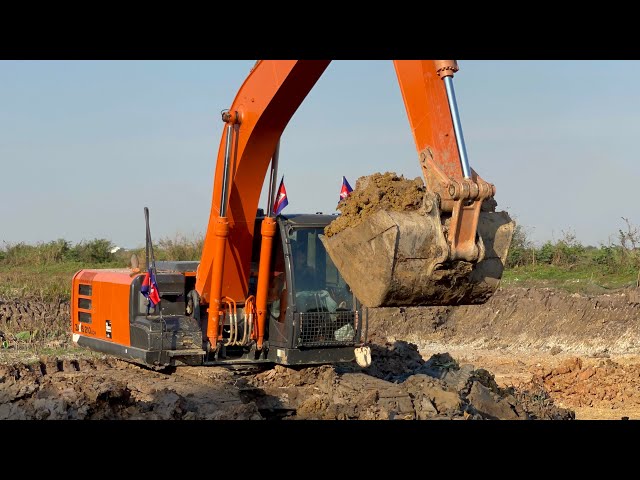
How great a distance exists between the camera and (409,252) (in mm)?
5332

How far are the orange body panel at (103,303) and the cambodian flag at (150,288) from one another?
27 cm

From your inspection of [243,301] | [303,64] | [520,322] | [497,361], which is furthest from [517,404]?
[520,322]

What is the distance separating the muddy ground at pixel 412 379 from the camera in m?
7.31

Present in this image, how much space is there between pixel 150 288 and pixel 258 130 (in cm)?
194

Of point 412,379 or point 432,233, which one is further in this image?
point 412,379

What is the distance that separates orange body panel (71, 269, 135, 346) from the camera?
870cm

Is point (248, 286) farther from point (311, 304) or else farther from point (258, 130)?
point (258, 130)

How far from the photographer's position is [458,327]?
17438 millimetres

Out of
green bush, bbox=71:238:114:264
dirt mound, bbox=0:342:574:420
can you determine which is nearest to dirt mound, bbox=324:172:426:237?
dirt mound, bbox=0:342:574:420

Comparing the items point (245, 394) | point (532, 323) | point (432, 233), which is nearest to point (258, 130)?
point (245, 394)

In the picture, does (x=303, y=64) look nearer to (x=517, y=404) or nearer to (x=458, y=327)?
(x=517, y=404)

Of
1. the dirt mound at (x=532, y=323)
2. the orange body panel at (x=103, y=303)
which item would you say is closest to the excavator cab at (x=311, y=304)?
the orange body panel at (x=103, y=303)

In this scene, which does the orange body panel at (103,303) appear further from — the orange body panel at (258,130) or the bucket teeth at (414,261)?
the bucket teeth at (414,261)
